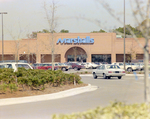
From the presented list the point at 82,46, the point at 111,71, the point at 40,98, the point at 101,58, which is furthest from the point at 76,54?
the point at 40,98

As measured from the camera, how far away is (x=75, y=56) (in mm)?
69125

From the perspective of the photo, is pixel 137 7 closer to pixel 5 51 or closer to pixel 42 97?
pixel 42 97

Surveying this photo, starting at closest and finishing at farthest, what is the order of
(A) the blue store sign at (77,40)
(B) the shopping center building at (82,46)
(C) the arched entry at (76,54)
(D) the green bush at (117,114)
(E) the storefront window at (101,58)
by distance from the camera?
(D) the green bush at (117,114) → (B) the shopping center building at (82,46) → (A) the blue store sign at (77,40) → (E) the storefront window at (101,58) → (C) the arched entry at (76,54)

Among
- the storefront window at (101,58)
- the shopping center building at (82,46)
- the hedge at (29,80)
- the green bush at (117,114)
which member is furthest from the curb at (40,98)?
the storefront window at (101,58)

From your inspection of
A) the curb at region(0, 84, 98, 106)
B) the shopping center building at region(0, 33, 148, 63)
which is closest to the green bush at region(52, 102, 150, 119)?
the curb at region(0, 84, 98, 106)

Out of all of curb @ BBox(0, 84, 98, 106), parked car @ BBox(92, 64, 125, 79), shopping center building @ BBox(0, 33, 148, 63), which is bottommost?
curb @ BBox(0, 84, 98, 106)

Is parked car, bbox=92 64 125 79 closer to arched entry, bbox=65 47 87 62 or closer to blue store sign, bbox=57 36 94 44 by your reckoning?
blue store sign, bbox=57 36 94 44

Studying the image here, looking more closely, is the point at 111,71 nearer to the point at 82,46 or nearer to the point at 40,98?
the point at 40,98

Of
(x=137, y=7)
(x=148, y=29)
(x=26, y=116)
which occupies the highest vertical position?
(x=137, y=7)

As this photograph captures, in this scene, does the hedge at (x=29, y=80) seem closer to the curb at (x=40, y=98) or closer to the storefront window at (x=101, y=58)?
the curb at (x=40, y=98)

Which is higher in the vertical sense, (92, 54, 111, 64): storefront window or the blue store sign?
the blue store sign

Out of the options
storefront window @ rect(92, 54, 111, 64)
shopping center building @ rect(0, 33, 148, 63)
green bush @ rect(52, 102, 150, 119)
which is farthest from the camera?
storefront window @ rect(92, 54, 111, 64)

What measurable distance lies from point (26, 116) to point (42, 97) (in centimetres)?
395

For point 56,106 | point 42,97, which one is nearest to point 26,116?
point 56,106
